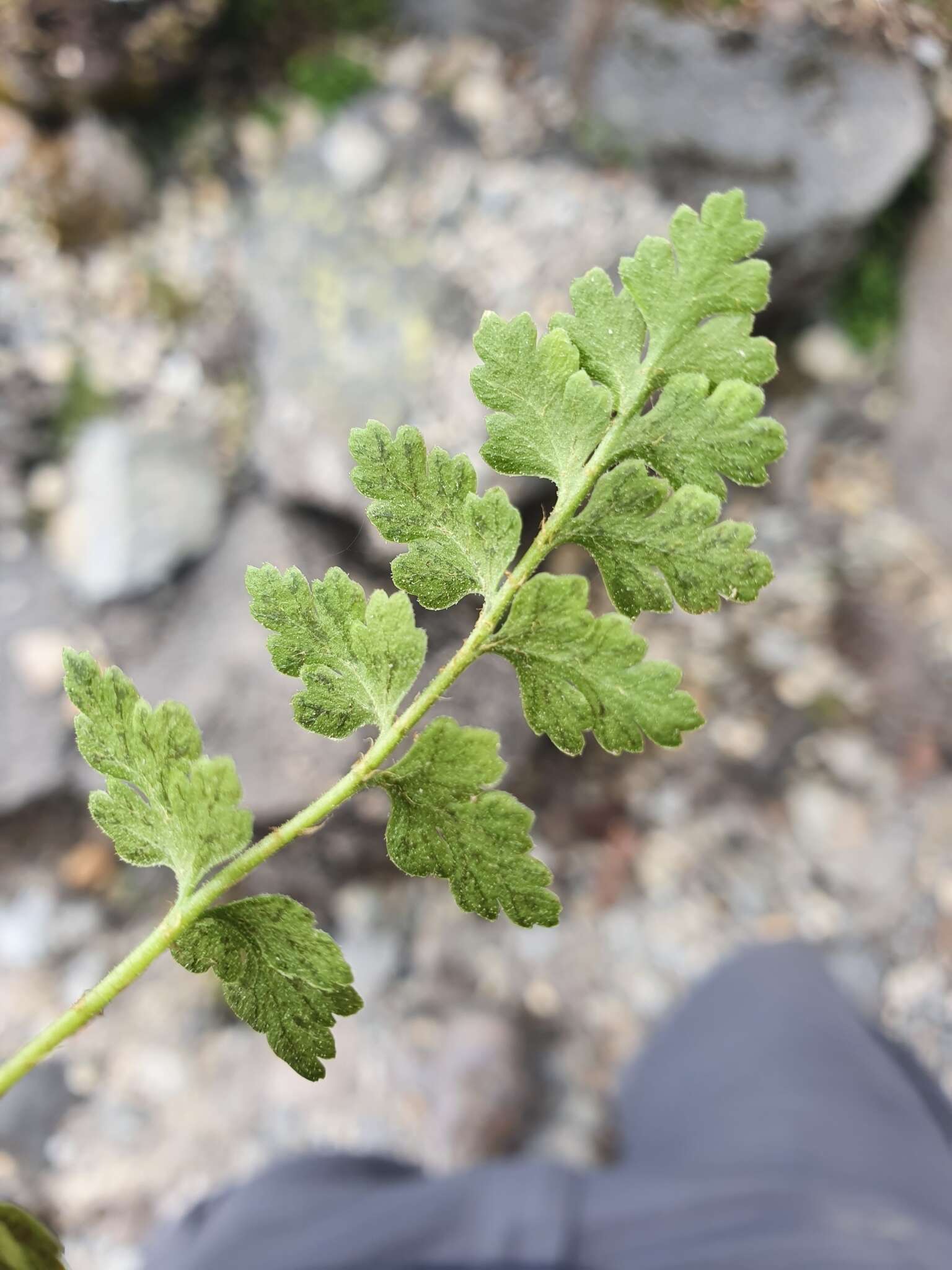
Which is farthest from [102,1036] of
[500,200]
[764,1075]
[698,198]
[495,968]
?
[698,198]

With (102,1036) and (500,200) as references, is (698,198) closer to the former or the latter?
(500,200)

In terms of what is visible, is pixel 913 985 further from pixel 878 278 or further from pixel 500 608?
pixel 500 608

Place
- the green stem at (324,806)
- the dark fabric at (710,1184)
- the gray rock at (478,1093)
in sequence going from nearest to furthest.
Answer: the green stem at (324,806)
the dark fabric at (710,1184)
the gray rock at (478,1093)

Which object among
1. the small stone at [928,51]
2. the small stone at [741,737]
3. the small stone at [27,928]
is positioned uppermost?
the small stone at [928,51]

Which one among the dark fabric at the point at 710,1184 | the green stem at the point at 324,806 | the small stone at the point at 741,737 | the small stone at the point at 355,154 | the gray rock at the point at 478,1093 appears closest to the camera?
the green stem at the point at 324,806

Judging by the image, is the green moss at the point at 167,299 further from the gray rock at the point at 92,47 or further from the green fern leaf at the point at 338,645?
the green fern leaf at the point at 338,645

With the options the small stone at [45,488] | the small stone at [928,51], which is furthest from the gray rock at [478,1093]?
the small stone at [928,51]

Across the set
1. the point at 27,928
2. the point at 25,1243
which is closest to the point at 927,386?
the point at 25,1243

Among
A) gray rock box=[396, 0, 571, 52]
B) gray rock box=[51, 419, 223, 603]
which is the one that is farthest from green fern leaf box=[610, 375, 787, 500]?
gray rock box=[51, 419, 223, 603]
